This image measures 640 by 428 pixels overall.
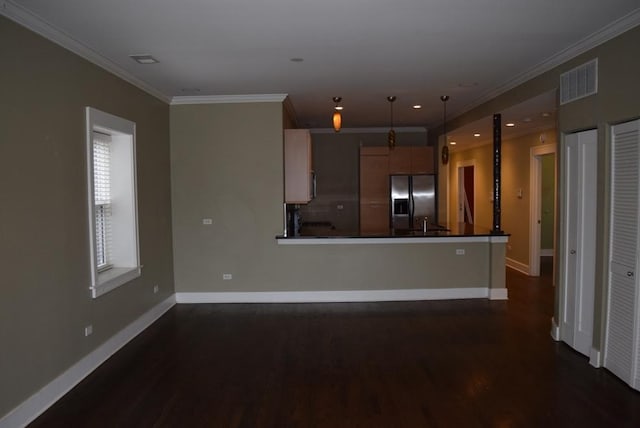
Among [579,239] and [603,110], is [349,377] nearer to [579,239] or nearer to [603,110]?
[579,239]

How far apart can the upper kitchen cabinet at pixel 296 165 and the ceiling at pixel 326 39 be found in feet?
2.15

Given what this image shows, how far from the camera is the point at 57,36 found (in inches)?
123

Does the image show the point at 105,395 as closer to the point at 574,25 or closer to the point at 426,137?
the point at 574,25

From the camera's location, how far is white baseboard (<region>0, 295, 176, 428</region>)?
2.72 metres

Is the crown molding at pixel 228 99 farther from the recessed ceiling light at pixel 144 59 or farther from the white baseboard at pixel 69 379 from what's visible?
the white baseboard at pixel 69 379

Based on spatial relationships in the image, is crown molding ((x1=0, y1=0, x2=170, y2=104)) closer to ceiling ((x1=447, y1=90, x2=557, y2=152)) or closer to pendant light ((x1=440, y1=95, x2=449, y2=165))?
pendant light ((x1=440, y1=95, x2=449, y2=165))

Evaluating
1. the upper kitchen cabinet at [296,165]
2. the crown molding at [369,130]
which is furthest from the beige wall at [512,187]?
the upper kitchen cabinet at [296,165]

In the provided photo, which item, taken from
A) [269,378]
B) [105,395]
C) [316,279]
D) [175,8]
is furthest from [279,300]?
[175,8]

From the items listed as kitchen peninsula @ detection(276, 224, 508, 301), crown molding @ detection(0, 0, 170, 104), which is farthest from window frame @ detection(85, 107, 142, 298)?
kitchen peninsula @ detection(276, 224, 508, 301)

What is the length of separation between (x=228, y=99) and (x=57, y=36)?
2.44 meters

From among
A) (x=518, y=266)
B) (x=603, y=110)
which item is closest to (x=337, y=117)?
(x=603, y=110)

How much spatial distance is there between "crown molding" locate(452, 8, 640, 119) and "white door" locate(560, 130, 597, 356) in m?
0.69

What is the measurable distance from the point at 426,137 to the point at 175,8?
21.4 feet

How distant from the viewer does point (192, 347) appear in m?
4.08
